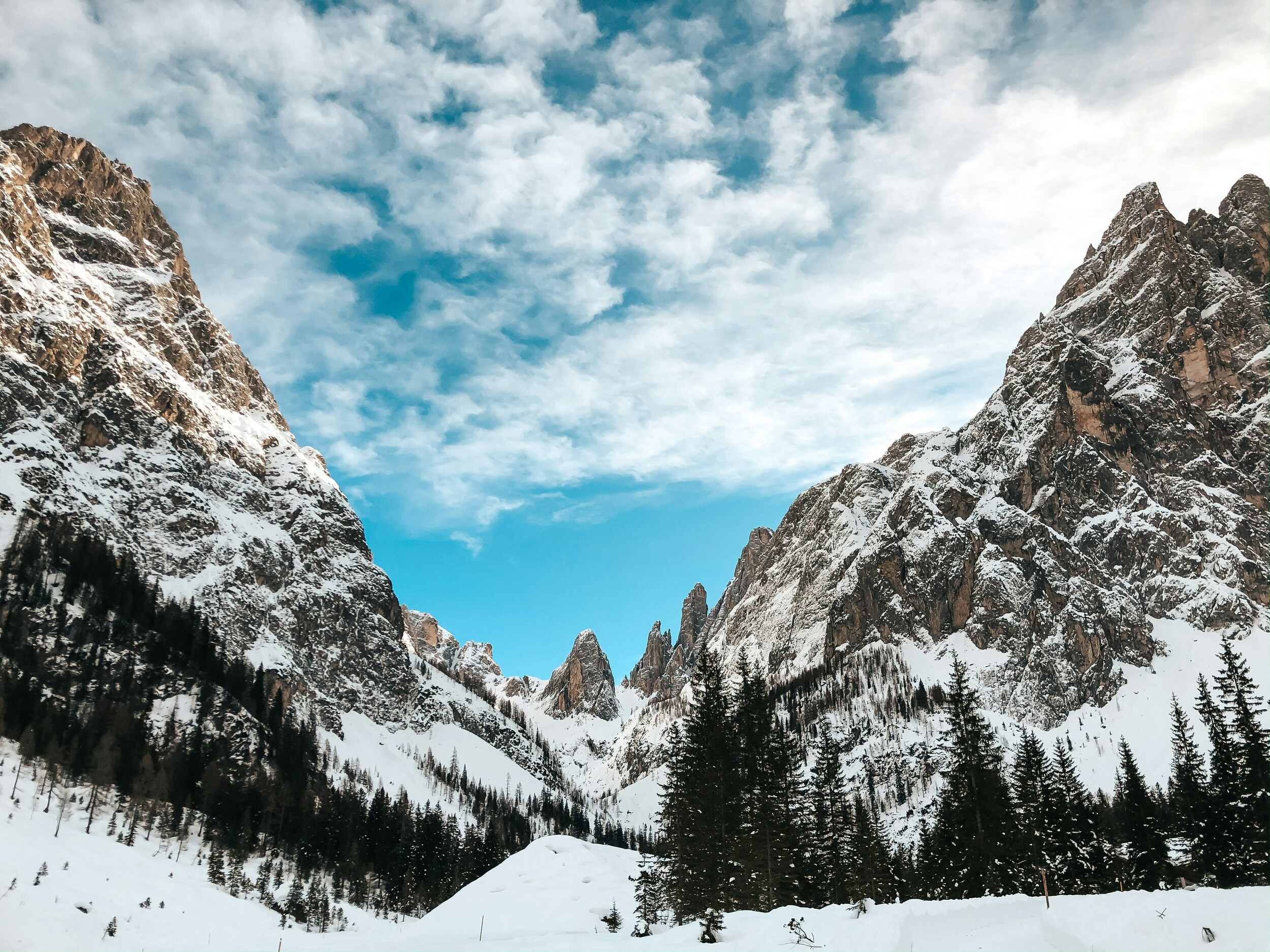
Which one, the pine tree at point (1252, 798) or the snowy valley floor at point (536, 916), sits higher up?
the pine tree at point (1252, 798)

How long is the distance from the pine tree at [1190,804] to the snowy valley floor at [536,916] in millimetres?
40339

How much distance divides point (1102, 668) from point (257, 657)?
698 feet

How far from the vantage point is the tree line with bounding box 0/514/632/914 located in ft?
299

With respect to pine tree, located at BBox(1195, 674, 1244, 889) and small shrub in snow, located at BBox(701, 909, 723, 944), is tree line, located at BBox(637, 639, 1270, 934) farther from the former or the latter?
small shrub in snow, located at BBox(701, 909, 723, 944)

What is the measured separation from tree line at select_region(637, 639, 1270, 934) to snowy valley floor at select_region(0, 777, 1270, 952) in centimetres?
469

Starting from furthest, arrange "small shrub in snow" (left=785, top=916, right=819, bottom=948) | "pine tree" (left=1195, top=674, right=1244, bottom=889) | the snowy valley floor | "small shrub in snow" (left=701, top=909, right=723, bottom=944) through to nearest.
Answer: "pine tree" (left=1195, top=674, right=1244, bottom=889) → "small shrub in snow" (left=701, top=909, right=723, bottom=944) → "small shrub in snow" (left=785, top=916, right=819, bottom=948) → the snowy valley floor

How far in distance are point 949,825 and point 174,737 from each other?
107m

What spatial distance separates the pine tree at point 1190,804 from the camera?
53625 mm

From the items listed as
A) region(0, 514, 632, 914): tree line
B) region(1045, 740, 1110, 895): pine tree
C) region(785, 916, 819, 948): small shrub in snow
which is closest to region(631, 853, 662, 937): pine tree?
region(785, 916, 819, 948): small shrub in snow

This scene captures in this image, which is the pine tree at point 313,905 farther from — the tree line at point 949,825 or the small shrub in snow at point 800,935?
the small shrub in snow at point 800,935

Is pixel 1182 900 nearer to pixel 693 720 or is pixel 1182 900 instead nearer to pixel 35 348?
pixel 693 720

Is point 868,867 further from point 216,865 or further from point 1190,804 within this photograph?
point 216,865

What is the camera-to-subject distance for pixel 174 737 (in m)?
111

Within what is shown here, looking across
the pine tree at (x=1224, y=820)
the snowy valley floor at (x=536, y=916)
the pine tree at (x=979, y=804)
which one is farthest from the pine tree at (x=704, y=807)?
the pine tree at (x=1224, y=820)
